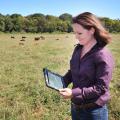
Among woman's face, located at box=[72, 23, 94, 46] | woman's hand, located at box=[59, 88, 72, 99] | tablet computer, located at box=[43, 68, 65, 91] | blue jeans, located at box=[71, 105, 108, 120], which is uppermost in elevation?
woman's face, located at box=[72, 23, 94, 46]

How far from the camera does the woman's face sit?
375 cm

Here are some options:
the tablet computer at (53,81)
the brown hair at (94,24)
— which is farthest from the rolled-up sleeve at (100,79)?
the tablet computer at (53,81)

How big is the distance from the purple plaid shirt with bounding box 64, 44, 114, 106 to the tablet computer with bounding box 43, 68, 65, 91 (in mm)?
212

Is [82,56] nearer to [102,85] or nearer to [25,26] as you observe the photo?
[102,85]

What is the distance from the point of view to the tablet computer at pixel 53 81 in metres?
3.88

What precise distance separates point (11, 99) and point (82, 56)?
555 cm

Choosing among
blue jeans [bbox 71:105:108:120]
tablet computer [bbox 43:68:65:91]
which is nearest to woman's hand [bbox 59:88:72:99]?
tablet computer [bbox 43:68:65:91]

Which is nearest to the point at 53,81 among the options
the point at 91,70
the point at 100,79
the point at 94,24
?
the point at 91,70

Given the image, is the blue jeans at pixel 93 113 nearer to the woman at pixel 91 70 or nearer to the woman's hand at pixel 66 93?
the woman at pixel 91 70

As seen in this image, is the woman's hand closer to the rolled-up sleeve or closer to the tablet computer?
the rolled-up sleeve

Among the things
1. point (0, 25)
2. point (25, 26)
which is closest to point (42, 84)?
point (0, 25)

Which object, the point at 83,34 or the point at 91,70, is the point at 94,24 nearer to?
the point at 83,34

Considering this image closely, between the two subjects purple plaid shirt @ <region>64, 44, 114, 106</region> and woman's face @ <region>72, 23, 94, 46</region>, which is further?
woman's face @ <region>72, 23, 94, 46</region>

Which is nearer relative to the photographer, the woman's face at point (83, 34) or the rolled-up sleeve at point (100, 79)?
the rolled-up sleeve at point (100, 79)
